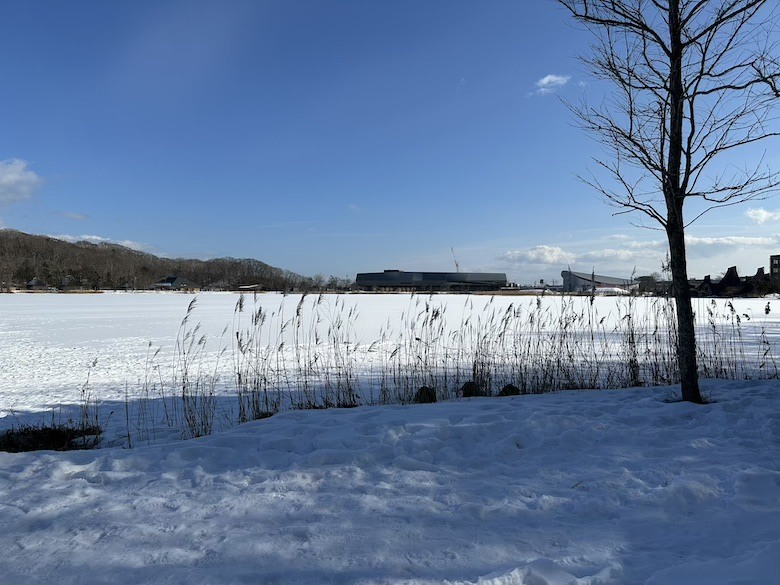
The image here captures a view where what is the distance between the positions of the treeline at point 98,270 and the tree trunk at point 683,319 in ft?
218

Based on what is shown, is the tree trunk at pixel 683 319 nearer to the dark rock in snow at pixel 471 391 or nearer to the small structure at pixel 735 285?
the dark rock in snow at pixel 471 391

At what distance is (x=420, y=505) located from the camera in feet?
9.09

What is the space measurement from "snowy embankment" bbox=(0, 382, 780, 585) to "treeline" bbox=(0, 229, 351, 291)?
6746cm

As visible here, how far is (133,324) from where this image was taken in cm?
1811

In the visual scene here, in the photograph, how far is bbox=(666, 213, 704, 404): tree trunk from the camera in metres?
4.95

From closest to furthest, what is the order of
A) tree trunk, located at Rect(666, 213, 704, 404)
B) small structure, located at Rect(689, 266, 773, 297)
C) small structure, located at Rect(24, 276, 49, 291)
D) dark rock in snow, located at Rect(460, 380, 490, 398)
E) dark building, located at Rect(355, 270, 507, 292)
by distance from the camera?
tree trunk, located at Rect(666, 213, 704, 404) < dark rock in snow, located at Rect(460, 380, 490, 398) < small structure, located at Rect(689, 266, 773, 297) < small structure, located at Rect(24, 276, 49, 291) < dark building, located at Rect(355, 270, 507, 292)

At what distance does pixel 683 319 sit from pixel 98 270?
12372cm

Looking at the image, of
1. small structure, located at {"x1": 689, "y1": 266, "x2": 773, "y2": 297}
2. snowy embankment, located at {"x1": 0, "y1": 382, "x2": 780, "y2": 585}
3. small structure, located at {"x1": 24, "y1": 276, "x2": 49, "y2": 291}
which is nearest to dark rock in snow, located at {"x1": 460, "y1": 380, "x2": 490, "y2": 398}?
snowy embankment, located at {"x1": 0, "y1": 382, "x2": 780, "y2": 585}

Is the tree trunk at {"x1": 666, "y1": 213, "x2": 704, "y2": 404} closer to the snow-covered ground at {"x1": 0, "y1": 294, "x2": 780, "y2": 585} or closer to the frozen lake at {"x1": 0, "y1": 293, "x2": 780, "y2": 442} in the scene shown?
the snow-covered ground at {"x1": 0, "y1": 294, "x2": 780, "y2": 585}

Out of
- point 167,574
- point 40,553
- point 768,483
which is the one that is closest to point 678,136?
point 768,483

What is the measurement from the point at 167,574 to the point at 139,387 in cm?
630

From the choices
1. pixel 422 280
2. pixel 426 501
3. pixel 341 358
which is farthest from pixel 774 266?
pixel 426 501

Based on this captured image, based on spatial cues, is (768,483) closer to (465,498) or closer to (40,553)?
(465,498)

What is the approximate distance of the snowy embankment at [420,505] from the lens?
2.13m
